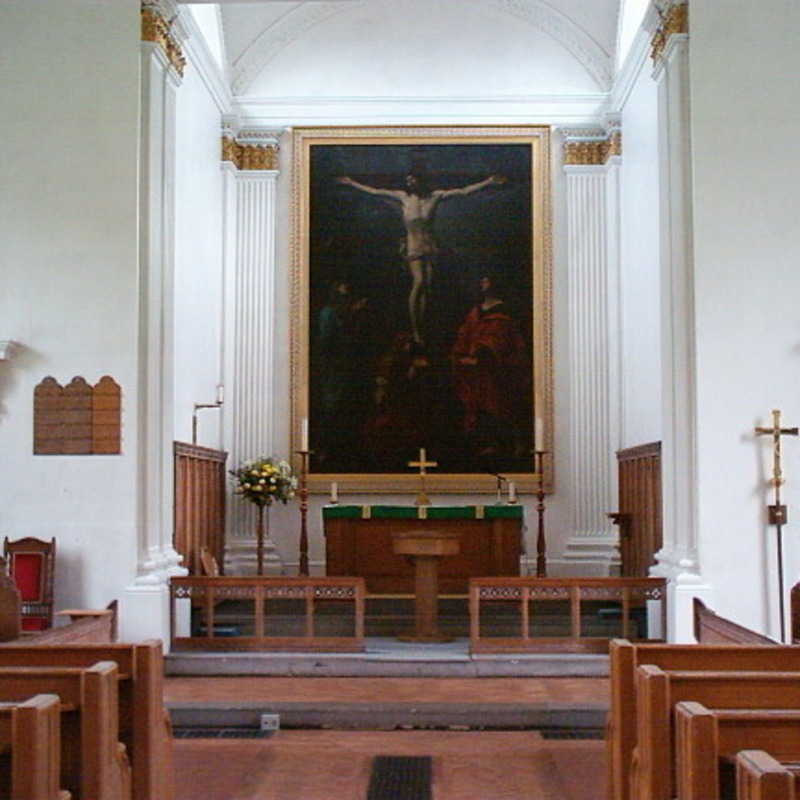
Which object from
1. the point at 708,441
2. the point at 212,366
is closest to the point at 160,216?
the point at 212,366

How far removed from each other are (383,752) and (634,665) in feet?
7.53

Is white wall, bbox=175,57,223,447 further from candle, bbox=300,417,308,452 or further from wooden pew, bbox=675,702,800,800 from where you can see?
wooden pew, bbox=675,702,800,800

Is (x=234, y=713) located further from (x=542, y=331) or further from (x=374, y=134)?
(x=374, y=134)

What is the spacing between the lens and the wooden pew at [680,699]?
14.7 feet

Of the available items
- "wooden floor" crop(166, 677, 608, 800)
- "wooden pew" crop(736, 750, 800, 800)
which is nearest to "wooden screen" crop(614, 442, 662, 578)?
"wooden floor" crop(166, 677, 608, 800)

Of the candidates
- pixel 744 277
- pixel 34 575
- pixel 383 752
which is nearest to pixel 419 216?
pixel 744 277

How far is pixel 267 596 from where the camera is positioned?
9812 mm

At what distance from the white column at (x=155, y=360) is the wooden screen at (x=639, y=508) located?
4.30 metres

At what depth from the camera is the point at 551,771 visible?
22.0ft

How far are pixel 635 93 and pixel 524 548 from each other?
5.12m

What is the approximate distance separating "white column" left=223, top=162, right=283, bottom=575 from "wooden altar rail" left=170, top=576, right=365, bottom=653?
4.24 meters

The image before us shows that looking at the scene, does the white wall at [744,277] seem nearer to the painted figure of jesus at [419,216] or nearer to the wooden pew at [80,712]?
the painted figure of jesus at [419,216]

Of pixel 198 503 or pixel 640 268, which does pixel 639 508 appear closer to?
pixel 640 268

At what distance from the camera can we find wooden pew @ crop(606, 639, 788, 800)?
5340 mm
